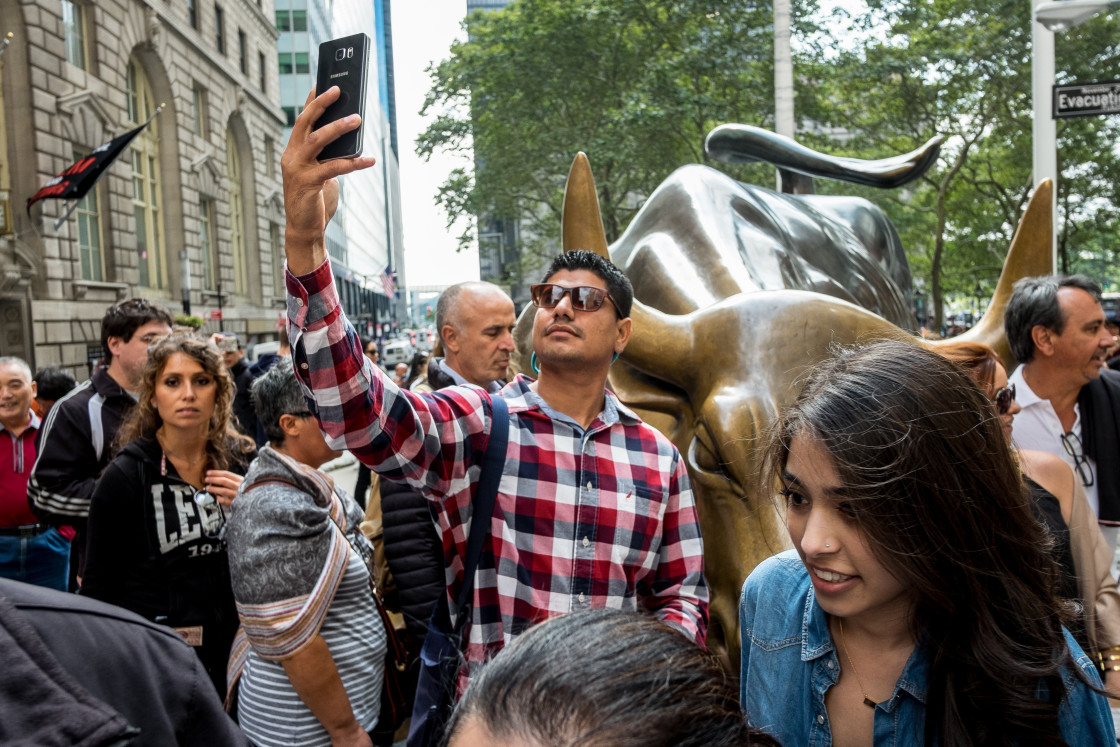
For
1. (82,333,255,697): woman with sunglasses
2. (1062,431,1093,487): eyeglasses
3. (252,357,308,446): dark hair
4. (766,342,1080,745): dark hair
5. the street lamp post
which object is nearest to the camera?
(766,342,1080,745): dark hair

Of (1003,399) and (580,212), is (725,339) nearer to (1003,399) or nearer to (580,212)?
(580,212)

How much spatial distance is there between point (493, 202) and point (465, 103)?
2.71 metres

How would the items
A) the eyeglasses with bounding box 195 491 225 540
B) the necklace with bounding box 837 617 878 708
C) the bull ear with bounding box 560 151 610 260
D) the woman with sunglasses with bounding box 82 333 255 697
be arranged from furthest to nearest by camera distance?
the bull ear with bounding box 560 151 610 260, the eyeglasses with bounding box 195 491 225 540, the woman with sunglasses with bounding box 82 333 255 697, the necklace with bounding box 837 617 878 708

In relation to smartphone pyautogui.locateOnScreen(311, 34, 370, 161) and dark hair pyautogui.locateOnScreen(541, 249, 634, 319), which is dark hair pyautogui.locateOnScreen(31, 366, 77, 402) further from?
smartphone pyautogui.locateOnScreen(311, 34, 370, 161)

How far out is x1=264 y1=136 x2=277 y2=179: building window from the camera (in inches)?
1442

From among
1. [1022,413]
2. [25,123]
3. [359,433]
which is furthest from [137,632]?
[25,123]

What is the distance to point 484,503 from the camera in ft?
7.22

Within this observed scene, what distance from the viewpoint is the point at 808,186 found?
7.73m

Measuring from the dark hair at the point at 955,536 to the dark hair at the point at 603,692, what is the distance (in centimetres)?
60

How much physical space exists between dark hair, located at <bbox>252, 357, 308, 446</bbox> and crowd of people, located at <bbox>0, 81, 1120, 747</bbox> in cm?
1

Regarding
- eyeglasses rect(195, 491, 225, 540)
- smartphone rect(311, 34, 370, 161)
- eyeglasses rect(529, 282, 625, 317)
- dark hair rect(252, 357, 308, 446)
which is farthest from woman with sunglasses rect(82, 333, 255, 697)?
smartphone rect(311, 34, 370, 161)

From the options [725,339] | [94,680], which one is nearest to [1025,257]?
[725,339]

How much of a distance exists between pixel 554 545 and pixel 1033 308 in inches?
86.9

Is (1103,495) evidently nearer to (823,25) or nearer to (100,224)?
(823,25)
